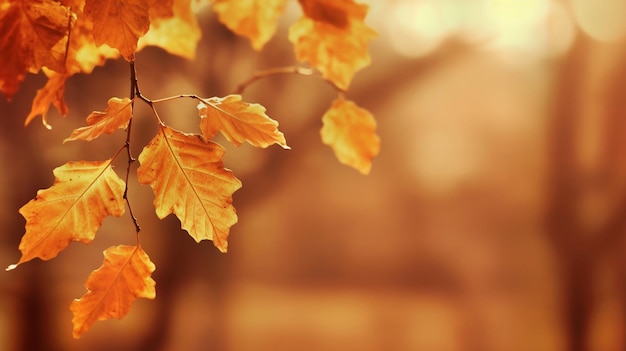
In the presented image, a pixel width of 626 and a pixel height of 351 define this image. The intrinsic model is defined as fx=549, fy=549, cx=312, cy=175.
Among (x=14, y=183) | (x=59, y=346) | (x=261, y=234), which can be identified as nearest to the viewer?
(x=14, y=183)

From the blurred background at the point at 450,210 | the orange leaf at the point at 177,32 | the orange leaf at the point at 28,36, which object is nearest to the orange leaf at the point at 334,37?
→ the orange leaf at the point at 177,32

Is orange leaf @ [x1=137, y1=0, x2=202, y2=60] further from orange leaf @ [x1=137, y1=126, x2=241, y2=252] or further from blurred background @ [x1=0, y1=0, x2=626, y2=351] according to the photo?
blurred background @ [x1=0, y1=0, x2=626, y2=351]

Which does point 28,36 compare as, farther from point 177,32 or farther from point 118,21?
point 177,32

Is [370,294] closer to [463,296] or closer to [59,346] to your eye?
[463,296]

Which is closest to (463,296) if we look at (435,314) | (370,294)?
(435,314)

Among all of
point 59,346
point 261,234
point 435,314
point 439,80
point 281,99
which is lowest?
point 59,346

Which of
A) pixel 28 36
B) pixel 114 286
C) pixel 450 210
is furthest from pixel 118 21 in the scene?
pixel 450 210

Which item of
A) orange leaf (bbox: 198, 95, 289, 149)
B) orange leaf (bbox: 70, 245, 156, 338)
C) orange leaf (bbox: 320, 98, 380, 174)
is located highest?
orange leaf (bbox: 320, 98, 380, 174)

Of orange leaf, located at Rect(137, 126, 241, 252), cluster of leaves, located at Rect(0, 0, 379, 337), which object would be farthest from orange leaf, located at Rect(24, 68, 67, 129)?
orange leaf, located at Rect(137, 126, 241, 252)
